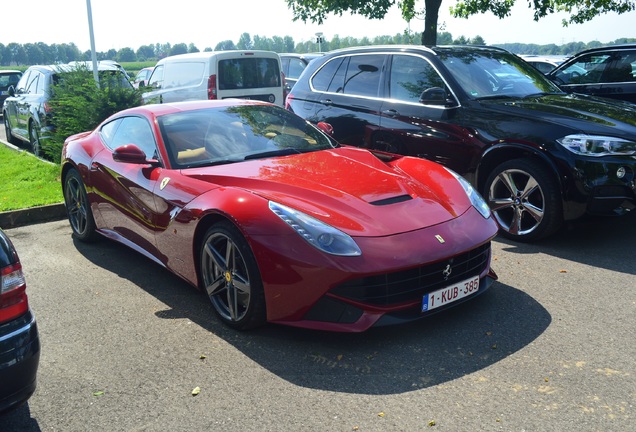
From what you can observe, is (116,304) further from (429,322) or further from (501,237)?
(501,237)

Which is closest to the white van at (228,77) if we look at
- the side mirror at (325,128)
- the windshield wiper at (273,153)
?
the side mirror at (325,128)

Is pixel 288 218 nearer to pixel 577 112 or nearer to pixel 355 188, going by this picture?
pixel 355 188

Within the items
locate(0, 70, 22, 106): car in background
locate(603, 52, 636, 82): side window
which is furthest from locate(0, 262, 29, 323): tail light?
locate(0, 70, 22, 106): car in background

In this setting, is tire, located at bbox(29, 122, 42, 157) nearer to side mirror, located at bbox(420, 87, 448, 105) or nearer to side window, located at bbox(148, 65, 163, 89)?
side window, located at bbox(148, 65, 163, 89)

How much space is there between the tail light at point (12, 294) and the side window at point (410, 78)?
483 centimetres

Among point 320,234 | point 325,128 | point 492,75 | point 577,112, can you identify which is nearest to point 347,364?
point 320,234

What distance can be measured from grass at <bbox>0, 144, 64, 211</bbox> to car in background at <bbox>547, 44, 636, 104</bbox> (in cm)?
691

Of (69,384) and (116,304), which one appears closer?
(69,384)

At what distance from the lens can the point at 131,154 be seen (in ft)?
16.8

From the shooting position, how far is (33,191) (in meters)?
8.93

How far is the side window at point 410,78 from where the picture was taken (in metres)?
7.03

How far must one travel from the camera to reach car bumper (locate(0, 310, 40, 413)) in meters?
2.93

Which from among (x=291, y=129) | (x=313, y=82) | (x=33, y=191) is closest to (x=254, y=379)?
(x=291, y=129)

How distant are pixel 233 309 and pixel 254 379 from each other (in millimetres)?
732
